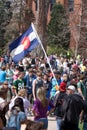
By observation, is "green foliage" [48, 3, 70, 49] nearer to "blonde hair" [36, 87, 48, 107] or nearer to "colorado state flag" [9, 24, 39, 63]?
"colorado state flag" [9, 24, 39, 63]

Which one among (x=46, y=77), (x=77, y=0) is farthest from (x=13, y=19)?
(x=46, y=77)

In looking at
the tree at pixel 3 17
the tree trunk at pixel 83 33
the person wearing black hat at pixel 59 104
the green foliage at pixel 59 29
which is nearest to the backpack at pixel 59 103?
the person wearing black hat at pixel 59 104

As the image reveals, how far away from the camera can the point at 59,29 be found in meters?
54.0

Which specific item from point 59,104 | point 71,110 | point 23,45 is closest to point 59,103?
point 59,104

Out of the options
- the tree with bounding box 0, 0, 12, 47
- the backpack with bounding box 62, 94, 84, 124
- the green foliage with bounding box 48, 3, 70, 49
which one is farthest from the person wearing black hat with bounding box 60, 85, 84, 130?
the tree with bounding box 0, 0, 12, 47

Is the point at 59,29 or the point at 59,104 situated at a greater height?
the point at 59,104

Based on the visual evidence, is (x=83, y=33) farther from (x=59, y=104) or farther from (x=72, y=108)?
(x=72, y=108)

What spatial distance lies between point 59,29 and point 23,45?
37568 mm

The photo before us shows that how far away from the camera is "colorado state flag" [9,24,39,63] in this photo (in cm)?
1652

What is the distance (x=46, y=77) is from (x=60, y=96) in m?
6.32

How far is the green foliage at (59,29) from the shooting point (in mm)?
53188

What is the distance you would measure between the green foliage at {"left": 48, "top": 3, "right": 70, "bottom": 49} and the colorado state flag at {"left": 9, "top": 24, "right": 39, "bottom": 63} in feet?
117

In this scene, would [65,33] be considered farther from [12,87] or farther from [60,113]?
[60,113]

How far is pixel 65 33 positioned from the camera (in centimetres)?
5397
